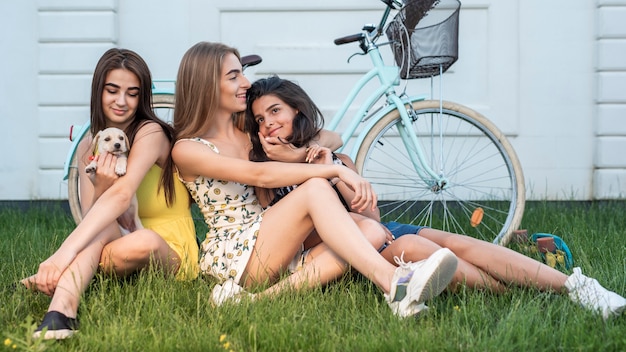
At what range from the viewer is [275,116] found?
8.86ft

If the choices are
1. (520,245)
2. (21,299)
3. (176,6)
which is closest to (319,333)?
(21,299)

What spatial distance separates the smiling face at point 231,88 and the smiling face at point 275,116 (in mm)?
70

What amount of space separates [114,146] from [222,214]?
18.0 inches

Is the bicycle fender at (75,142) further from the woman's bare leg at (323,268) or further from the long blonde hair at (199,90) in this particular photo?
the woman's bare leg at (323,268)

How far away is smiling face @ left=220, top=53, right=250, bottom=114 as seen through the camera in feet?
8.84

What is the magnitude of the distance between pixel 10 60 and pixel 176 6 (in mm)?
1165

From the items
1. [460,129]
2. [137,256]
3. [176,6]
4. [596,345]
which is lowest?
[596,345]

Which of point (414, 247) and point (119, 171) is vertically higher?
point (119, 171)

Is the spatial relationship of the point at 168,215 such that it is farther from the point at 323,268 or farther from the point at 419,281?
the point at 419,281

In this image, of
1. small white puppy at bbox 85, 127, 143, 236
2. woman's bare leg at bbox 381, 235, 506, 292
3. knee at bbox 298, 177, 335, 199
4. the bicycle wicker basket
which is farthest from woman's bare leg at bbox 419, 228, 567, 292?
small white puppy at bbox 85, 127, 143, 236

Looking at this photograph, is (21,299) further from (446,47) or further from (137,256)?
(446,47)

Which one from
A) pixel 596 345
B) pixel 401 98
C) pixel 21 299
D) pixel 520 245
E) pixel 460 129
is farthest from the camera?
pixel 460 129

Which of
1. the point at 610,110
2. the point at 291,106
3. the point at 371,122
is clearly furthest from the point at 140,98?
the point at 610,110

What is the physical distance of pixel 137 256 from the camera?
2412 mm
